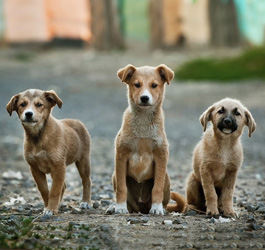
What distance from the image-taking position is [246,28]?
30.0 meters

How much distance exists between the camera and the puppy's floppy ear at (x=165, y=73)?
256 inches

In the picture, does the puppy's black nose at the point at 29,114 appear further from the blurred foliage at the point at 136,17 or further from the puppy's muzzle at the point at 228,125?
the blurred foliage at the point at 136,17

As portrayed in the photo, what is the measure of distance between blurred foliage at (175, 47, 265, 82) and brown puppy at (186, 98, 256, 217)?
15223mm

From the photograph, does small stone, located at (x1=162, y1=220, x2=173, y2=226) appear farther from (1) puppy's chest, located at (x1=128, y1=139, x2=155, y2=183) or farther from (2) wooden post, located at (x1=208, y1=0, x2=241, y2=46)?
(2) wooden post, located at (x1=208, y1=0, x2=241, y2=46)

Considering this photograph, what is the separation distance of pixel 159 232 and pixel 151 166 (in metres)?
1.11

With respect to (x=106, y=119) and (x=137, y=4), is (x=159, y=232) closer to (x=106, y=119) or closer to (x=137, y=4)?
(x=106, y=119)

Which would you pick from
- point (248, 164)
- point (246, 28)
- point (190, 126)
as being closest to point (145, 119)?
point (248, 164)

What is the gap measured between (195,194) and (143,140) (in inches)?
40.2

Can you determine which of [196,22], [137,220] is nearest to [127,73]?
[137,220]

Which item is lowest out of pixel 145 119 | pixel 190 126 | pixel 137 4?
pixel 190 126

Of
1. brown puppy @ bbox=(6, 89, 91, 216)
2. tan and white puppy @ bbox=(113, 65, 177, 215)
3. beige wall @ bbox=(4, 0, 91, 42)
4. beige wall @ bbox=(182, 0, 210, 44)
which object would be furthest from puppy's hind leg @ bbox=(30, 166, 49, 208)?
beige wall @ bbox=(182, 0, 210, 44)

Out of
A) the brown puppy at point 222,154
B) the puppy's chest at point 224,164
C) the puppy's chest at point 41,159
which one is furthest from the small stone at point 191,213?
the puppy's chest at point 41,159

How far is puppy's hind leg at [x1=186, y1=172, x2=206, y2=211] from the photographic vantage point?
6965 mm

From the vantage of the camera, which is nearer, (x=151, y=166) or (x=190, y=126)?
(x=151, y=166)
